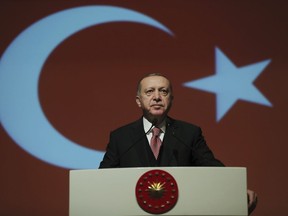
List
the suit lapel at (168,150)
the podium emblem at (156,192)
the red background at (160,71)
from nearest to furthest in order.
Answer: the podium emblem at (156,192), the suit lapel at (168,150), the red background at (160,71)

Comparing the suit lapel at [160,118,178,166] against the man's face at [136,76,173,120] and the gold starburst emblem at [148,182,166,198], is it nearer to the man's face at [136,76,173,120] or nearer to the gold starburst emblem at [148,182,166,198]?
the man's face at [136,76,173,120]

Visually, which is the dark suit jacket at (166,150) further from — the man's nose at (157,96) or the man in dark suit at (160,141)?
the man's nose at (157,96)

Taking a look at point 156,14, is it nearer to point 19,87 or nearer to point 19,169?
point 19,87

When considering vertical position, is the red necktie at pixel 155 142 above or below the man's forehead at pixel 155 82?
below

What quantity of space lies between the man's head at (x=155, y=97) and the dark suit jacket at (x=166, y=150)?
0.07 metres

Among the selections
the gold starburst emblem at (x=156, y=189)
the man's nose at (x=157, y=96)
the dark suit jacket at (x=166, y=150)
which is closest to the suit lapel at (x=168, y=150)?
the dark suit jacket at (x=166, y=150)

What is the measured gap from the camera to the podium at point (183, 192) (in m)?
1.58

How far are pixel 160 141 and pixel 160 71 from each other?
3.50 feet

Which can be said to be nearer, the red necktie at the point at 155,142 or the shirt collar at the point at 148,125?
the red necktie at the point at 155,142

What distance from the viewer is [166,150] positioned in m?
2.12

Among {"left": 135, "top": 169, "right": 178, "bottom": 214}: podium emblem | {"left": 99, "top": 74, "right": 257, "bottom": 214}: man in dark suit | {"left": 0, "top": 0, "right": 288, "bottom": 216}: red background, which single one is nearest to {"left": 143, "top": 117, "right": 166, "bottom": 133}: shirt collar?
{"left": 99, "top": 74, "right": 257, "bottom": 214}: man in dark suit

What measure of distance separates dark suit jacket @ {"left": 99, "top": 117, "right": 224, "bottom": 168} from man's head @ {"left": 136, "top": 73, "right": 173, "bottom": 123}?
0.22 feet

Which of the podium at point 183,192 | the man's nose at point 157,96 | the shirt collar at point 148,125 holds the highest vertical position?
the man's nose at point 157,96

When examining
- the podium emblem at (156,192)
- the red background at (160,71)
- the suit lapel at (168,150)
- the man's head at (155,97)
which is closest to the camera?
the podium emblem at (156,192)
